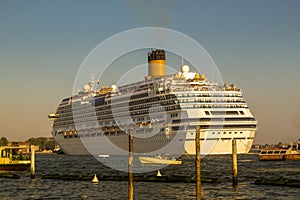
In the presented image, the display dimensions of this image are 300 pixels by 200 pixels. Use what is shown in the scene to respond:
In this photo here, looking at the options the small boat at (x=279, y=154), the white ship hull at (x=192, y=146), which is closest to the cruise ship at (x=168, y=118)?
the white ship hull at (x=192, y=146)

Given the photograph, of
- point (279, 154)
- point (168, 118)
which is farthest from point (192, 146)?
point (279, 154)

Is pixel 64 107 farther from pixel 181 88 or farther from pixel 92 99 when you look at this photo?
pixel 181 88

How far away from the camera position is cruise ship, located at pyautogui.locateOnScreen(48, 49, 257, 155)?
8206 cm

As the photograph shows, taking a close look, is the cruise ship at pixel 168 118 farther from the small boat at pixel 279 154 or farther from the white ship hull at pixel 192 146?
the small boat at pixel 279 154

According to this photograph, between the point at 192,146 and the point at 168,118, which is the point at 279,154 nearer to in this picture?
the point at 192,146

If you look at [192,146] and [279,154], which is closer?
[192,146]

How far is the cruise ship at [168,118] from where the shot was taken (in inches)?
3231

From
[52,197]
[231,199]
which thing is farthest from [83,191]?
[231,199]

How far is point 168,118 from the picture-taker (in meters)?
85.1

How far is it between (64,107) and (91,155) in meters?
22.1

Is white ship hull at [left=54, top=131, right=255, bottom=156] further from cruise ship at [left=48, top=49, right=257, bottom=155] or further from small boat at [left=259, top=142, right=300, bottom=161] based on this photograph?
small boat at [left=259, top=142, right=300, bottom=161]

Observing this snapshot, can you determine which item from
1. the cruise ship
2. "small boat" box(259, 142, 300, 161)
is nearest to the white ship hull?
the cruise ship

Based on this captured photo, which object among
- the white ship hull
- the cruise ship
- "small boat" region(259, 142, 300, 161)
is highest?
the cruise ship

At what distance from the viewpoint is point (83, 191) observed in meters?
39.7
